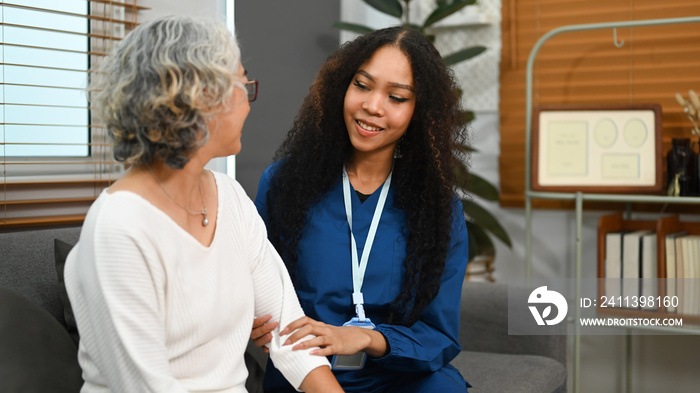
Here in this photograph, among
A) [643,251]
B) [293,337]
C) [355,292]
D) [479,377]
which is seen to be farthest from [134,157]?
[643,251]

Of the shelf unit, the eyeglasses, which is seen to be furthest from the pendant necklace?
the shelf unit

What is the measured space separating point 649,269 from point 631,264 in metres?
0.07

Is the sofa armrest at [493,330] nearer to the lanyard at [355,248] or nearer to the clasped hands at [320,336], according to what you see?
the lanyard at [355,248]

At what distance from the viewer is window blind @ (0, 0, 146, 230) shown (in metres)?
2.03

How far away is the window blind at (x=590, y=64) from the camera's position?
316cm

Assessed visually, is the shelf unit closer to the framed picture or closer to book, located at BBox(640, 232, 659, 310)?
the framed picture

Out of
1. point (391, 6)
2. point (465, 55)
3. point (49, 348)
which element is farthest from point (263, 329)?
point (391, 6)

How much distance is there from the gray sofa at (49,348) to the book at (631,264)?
527 millimetres

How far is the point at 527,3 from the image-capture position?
3.52 meters

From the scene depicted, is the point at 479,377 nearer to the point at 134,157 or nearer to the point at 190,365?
the point at 190,365

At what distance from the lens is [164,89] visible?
1.19 m

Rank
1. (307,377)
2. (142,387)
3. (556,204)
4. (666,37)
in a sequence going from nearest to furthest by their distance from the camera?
(142,387), (307,377), (666,37), (556,204)

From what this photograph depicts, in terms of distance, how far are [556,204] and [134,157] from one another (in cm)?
266

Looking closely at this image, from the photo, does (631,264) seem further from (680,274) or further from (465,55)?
(465,55)
